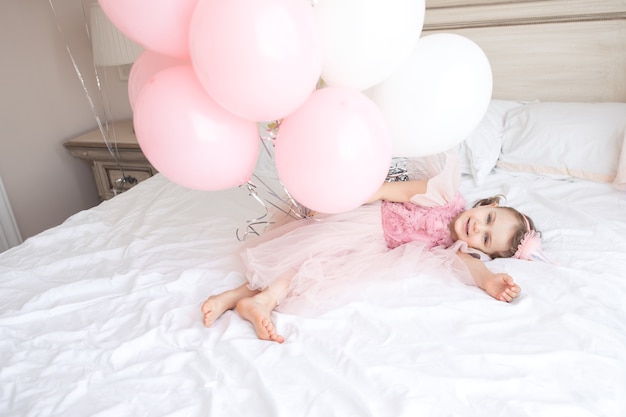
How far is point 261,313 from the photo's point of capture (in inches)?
43.2

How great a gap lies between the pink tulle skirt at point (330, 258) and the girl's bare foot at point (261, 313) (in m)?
0.05

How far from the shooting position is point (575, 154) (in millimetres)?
1707

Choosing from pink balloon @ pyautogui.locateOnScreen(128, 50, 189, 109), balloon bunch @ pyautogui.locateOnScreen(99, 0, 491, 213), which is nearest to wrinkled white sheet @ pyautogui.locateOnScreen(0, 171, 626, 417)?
balloon bunch @ pyautogui.locateOnScreen(99, 0, 491, 213)

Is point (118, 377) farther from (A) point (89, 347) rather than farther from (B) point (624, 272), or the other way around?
(B) point (624, 272)

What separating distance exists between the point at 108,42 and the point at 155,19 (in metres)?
1.56

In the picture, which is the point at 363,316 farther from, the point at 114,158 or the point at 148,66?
the point at 114,158

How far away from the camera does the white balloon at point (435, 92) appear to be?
998 millimetres

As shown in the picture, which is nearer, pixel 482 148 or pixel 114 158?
pixel 482 148

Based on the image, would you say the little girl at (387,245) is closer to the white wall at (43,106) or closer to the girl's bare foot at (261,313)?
the girl's bare foot at (261,313)

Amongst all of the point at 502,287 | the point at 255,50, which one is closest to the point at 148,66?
the point at 255,50

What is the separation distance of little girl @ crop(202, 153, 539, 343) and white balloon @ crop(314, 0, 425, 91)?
0.53 m

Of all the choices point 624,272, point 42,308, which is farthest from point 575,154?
point 42,308

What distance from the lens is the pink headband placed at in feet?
4.30

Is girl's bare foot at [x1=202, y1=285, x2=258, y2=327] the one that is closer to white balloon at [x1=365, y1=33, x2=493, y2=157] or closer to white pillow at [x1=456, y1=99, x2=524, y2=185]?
white balloon at [x1=365, y1=33, x2=493, y2=157]
